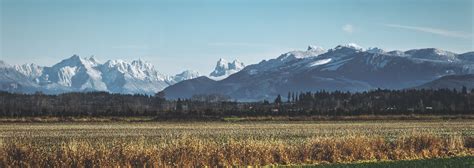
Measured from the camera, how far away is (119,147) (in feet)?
115

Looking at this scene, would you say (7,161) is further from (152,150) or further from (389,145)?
(389,145)

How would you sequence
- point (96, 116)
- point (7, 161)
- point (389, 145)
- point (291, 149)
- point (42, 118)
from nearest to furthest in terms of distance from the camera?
point (7, 161), point (291, 149), point (389, 145), point (42, 118), point (96, 116)

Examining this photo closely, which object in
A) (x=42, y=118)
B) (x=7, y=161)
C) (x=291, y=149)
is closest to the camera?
(x=7, y=161)

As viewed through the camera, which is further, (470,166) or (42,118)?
(42,118)

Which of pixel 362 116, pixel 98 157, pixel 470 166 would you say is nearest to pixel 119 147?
pixel 98 157

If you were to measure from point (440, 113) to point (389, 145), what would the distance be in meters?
136

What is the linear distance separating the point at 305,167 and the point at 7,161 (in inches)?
625

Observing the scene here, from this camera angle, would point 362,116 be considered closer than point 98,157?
No

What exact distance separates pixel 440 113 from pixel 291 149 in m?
144

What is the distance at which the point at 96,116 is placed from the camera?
165875mm

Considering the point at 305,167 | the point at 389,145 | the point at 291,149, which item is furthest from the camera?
the point at 389,145

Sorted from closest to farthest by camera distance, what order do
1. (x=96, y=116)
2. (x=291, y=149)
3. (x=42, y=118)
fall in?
1. (x=291, y=149)
2. (x=42, y=118)
3. (x=96, y=116)

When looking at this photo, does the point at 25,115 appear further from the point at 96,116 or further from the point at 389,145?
the point at 389,145

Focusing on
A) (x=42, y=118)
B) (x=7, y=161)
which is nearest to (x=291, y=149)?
(x=7, y=161)
